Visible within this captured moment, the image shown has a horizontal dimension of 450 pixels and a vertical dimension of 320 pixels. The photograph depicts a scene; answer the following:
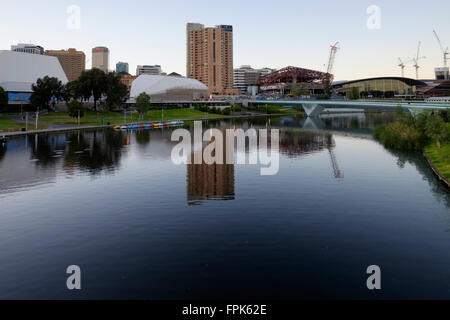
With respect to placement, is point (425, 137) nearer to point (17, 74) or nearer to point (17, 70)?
point (17, 74)

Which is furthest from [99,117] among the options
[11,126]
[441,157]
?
[441,157]

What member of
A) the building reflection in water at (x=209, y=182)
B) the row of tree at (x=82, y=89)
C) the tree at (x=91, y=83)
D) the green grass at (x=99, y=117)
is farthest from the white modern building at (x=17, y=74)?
the building reflection in water at (x=209, y=182)

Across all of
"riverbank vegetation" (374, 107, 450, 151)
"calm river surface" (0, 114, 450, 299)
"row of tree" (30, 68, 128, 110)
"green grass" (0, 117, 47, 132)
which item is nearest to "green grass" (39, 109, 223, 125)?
"row of tree" (30, 68, 128, 110)

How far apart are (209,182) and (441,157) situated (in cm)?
3684

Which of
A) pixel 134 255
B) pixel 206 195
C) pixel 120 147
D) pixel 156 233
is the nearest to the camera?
pixel 134 255

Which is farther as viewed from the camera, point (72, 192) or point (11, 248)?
point (72, 192)

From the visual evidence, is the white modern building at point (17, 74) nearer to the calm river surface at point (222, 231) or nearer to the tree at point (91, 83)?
the tree at point (91, 83)

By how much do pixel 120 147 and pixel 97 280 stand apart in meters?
63.8

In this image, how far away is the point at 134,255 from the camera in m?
25.3

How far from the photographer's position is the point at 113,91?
527 ft

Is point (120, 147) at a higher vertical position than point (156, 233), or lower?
higher

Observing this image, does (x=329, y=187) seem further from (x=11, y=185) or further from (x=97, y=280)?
(x=11, y=185)

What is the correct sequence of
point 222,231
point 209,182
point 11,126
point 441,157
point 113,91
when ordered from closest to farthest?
1. point 222,231
2. point 209,182
3. point 441,157
4. point 11,126
5. point 113,91
